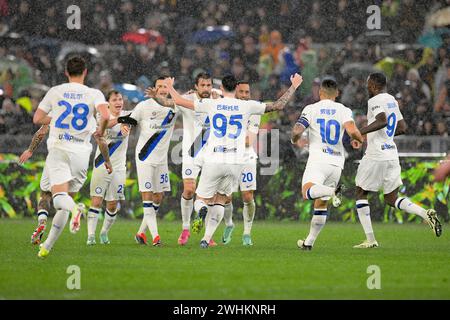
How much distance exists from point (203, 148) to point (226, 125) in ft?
6.32

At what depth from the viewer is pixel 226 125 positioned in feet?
48.5

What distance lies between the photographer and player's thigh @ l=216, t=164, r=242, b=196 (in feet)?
48.7

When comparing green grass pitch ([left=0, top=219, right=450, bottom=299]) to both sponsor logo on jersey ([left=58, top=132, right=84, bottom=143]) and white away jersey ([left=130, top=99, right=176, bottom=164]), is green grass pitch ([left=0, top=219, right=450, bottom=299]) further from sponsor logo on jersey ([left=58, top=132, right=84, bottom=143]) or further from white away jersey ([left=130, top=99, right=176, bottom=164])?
sponsor logo on jersey ([left=58, top=132, right=84, bottom=143])

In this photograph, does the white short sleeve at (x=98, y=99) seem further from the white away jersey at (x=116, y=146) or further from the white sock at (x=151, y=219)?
the white away jersey at (x=116, y=146)

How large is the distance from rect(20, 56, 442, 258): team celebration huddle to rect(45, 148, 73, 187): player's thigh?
12 millimetres

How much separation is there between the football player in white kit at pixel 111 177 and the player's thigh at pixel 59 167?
10.6ft

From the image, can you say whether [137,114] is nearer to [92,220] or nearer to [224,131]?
[92,220]

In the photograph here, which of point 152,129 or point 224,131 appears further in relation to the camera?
point 152,129

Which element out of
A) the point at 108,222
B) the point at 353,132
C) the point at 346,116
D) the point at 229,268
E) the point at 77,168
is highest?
the point at 346,116

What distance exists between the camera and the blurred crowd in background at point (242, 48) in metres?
24.2

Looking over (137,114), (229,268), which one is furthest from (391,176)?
(229,268)

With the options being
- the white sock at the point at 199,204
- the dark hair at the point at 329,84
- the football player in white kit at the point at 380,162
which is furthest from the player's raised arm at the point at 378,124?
the white sock at the point at 199,204

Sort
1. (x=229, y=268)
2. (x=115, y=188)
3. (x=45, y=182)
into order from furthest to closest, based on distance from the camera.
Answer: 1. (x=115, y=188)
2. (x=45, y=182)
3. (x=229, y=268)

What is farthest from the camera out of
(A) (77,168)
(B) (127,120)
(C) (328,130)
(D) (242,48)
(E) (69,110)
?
(D) (242,48)
